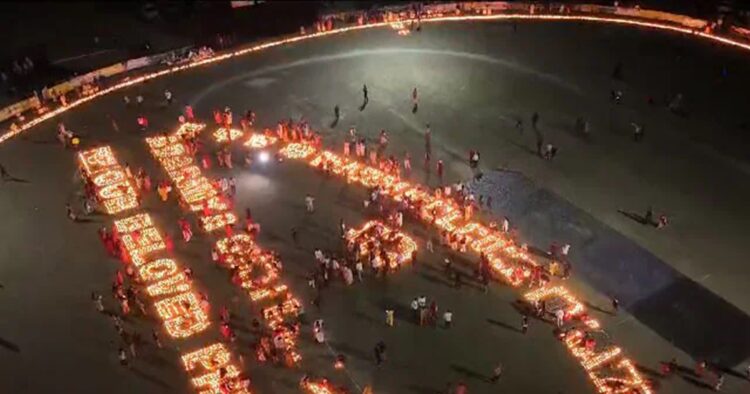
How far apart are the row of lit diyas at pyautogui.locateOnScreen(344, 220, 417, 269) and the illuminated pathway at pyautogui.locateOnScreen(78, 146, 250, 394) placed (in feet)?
29.6

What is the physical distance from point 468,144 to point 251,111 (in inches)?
586

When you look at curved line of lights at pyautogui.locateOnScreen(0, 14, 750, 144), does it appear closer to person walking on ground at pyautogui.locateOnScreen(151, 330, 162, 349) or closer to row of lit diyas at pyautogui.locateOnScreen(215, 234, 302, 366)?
row of lit diyas at pyautogui.locateOnScreen(215, 234, 302, 366)

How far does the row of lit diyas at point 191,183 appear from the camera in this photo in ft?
156

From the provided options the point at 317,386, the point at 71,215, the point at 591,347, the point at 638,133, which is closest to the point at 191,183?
the point at 71,215

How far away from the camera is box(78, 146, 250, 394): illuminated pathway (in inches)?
1510


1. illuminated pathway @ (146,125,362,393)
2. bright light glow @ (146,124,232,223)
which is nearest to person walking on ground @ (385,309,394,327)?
illuminated pathway @ (146,125,362,393)

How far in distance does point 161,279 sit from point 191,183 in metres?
8.51

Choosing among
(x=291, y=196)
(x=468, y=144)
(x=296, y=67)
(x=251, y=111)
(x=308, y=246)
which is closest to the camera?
(x=308, y=246)

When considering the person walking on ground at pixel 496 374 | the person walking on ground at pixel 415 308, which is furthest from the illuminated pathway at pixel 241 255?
the person walking on ground at pixel 496 374

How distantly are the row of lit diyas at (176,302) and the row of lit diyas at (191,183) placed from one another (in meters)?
2.79

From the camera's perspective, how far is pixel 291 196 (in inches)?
1945

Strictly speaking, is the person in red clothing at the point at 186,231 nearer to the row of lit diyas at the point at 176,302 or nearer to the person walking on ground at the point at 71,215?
the row of lit diyas at the point at 176,302

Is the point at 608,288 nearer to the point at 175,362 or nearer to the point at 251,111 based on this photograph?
the point at 175,362

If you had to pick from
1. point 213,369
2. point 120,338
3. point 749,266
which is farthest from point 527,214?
point 120,338
